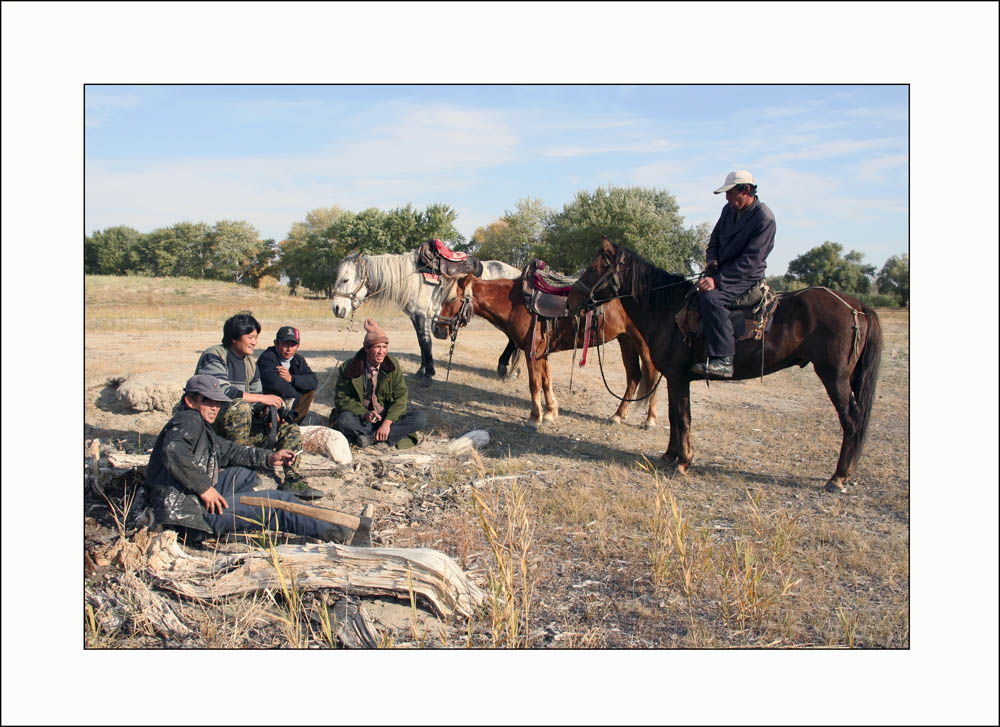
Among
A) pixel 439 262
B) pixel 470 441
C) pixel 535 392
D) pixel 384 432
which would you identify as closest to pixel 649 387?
A: pixel 535 392

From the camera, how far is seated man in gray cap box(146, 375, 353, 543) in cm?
428

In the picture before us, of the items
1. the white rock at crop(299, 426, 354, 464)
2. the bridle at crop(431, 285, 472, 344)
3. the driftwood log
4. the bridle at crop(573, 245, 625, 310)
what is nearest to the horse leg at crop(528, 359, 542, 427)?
the bridle at crop(431, 285, 472, 344)

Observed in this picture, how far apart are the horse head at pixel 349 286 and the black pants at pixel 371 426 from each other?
12.0 feet

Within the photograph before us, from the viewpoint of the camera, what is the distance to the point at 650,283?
7035 mm

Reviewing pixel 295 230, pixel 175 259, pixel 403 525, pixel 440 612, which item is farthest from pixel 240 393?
pixel 295 230

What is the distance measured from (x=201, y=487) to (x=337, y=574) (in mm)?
1203

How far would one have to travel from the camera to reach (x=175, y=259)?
40094 millimetres

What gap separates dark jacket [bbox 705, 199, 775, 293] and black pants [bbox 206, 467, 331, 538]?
4.41 m

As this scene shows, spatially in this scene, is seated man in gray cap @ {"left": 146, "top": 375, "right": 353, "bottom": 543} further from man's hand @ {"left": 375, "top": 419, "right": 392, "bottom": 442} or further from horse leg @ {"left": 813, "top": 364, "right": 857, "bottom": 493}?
horse leg @ {"left": 813, "top": 364, "right": 857, "bottom": 493}

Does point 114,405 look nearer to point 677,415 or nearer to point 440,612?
point 440,612

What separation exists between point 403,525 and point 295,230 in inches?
1865

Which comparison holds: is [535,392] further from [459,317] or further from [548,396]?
[459,317]

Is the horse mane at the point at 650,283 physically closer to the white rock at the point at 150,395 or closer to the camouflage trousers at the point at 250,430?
the camouflage trousers at the point at 250,430

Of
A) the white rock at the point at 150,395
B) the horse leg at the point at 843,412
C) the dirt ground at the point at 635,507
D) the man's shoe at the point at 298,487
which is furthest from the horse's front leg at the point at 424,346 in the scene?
the horse leg at the point at 843,412
